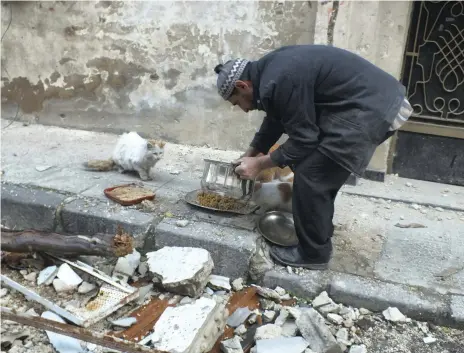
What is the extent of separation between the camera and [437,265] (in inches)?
125

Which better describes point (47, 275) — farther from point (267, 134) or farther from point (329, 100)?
point (329, 100)

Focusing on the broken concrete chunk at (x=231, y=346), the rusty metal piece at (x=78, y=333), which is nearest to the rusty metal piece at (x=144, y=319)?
the rusty metal piece at (x=78, y=333)

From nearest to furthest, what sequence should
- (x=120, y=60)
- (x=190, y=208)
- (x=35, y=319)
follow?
(x=35, y=319)
(x=190, y=208)
(x=120, y=60)

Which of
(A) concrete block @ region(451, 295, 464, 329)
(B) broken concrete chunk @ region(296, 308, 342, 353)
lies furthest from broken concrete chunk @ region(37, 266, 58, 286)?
(A) concrete block @ region(451, 295, 464, 329)

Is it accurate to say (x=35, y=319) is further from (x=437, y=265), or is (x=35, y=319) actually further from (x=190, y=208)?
(x=437, y=265)

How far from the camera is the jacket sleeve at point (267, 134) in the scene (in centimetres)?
332

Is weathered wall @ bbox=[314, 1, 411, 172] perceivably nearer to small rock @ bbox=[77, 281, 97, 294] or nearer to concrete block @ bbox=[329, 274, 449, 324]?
concrete block @ bbox=[329, 274, 449, 324]

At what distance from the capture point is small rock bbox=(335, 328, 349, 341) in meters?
2.64

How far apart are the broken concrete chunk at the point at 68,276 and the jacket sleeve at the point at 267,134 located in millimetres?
1516

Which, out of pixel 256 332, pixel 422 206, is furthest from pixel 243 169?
pixel 422 206

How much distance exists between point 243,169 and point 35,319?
1480mm

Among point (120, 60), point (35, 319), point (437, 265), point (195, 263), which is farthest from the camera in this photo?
point (120, 60)

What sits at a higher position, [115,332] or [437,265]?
[437,265]

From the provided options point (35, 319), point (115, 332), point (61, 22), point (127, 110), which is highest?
point (61, 22)
